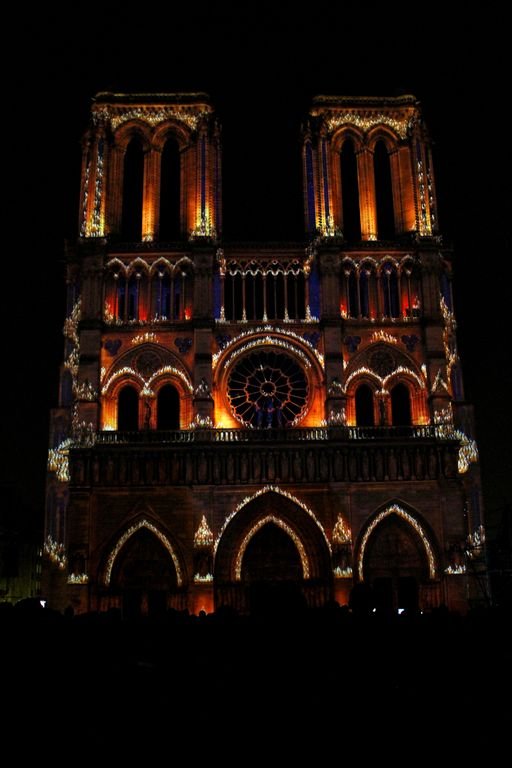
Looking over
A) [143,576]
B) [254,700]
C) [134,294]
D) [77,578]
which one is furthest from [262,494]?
[254,700]

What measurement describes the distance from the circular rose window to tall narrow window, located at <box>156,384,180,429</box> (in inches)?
99.8

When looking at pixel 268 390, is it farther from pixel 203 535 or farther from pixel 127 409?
pixel 203 535

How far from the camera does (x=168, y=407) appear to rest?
3653 centimetres

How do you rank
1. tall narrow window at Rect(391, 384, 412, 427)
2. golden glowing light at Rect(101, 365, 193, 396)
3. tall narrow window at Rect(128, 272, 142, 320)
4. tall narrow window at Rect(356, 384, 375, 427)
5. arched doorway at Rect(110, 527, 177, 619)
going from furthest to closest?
tall narrow window at Rect(128, 272, 142, 320) < tall narrow window at Rect(356, 384, 375, 427) < tall narrow window at Rect(391, 384, 412, 427) < golden glowing light at Rect(101, 365, 193, 396) < arched doorway at Rect(110, 527, 177, 619)

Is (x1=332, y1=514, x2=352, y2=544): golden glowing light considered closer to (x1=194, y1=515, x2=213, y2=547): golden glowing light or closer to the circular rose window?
(x1=194, y1=515, x2=213, y2=547): golden glowing light

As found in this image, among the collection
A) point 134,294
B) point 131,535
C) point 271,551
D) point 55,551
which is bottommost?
point 271,551

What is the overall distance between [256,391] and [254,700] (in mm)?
31672

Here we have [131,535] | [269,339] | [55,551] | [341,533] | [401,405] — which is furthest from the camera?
[401,405]

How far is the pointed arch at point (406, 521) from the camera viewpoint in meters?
33.0

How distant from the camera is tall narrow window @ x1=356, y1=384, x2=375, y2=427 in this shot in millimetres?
36688

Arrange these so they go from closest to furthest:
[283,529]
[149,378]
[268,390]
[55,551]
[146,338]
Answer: [283,529] → [55,551] → [149,378] → [146,338] → [268,390]

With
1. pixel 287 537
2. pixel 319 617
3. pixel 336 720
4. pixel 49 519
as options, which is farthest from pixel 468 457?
pixel 336 720

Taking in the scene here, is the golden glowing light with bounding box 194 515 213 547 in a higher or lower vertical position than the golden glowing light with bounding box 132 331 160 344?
lower

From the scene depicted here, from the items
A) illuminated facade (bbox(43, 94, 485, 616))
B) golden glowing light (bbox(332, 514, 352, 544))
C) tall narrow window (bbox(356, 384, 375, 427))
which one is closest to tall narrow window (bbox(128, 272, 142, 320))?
illuminated facade (bbox(43, 94, 485, 616))
